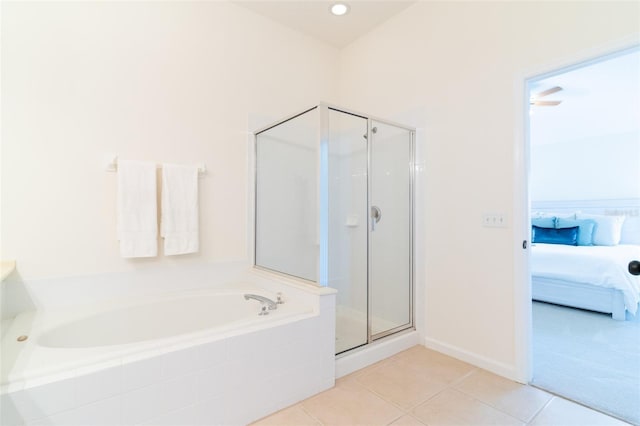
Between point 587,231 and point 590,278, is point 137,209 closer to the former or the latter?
point 590,278

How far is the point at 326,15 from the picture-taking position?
8.85 ft

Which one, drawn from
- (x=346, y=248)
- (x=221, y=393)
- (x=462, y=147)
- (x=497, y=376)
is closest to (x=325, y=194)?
(x=346, y=248)

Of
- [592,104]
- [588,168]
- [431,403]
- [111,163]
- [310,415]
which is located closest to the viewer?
[310,415]

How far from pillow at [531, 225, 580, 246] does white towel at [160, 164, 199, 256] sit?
15.2 feet

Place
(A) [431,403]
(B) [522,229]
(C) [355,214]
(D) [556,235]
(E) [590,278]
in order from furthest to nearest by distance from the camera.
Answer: (D) [556,235] < (E) [590,278] < (C) [355,214] < (B) [522,229] < (A) [431,403]

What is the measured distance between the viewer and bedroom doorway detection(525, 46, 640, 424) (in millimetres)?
1925

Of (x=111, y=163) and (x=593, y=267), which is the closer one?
(x=111, y=163)

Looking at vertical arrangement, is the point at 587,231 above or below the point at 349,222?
below

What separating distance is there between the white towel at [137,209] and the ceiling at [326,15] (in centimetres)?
164

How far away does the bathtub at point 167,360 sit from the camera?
111 cm

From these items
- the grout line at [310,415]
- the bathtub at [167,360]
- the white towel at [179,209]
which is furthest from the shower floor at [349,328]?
the white towel at [179,209]

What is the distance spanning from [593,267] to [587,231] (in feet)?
4.01

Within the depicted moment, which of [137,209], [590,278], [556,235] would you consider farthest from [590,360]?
[137,209]

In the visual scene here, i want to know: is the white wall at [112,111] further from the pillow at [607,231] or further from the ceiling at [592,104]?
the pillow at [607,231]
